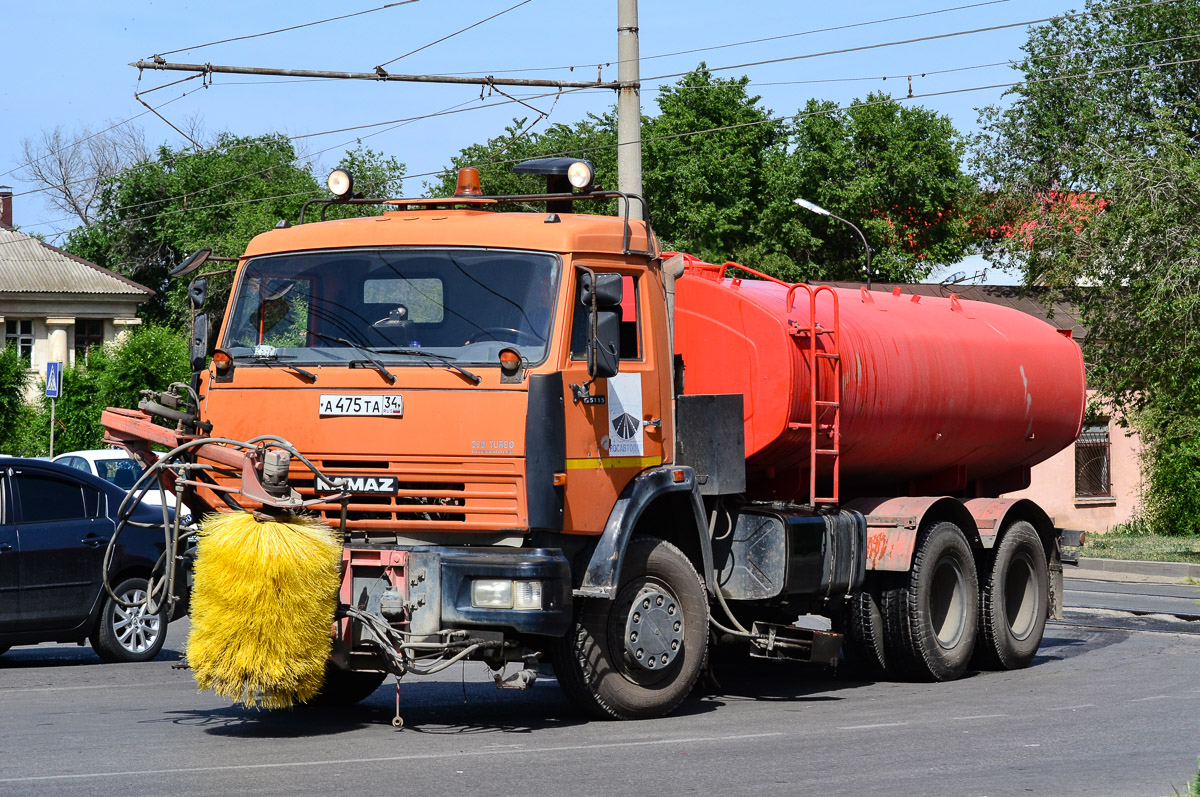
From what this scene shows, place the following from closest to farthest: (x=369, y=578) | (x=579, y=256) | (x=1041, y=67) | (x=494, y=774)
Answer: (x=494, y=774) → (x=369, y=578) → (x=579, y=256) → (x=1041, y=67)

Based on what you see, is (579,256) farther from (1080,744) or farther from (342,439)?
(1080,744)

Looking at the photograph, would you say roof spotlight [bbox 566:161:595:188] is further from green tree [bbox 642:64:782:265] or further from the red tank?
green tree [bbox 642:64:782:265]

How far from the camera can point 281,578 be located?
800 cm

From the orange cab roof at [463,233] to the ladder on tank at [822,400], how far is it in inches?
68.4

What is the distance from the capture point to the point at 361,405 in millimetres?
8641

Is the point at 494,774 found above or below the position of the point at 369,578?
below

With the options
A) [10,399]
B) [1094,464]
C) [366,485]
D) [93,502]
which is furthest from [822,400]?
[10,399]

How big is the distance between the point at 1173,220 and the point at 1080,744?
1835 cm

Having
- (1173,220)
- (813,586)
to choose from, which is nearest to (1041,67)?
(1173,220)

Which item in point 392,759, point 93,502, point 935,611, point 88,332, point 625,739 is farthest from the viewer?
point 88,332

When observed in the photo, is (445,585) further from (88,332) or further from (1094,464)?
(88,332)

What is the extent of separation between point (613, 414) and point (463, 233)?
1.40 metres

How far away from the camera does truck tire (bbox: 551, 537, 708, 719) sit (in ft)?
29.7

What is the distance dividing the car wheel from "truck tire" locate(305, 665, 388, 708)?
3290 millimetres
